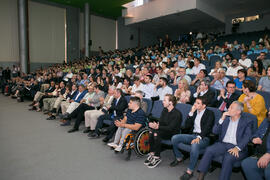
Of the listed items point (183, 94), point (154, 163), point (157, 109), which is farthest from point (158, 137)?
point (183, 94)

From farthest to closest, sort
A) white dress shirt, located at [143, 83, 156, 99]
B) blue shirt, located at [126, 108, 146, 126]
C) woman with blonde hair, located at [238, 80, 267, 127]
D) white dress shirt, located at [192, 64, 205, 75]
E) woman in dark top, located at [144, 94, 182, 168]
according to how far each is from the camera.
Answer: white dress shirt, located at [192, 64, 205, 75], white dress shirt, located at [143, 83, 156, 99], blue shirt, located at [126, 108, 146, 126], woman in dark top, located at [144, 94, 182, 168], woman with blonde hair, located at [238, 80, 267, 127]

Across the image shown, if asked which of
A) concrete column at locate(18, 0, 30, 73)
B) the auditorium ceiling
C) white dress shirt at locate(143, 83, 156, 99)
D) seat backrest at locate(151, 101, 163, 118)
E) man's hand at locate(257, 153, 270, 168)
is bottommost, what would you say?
man's hand at locate(257, 153, 270, 168)

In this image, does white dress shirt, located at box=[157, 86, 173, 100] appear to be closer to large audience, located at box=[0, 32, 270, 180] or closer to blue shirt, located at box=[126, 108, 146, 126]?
large audience, located at box=[0, 32, 270, 180]

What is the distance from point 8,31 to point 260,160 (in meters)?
13.8

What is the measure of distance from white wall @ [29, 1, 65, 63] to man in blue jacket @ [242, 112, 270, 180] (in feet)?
44.1

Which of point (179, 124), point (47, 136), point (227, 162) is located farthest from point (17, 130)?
point (227, 162)

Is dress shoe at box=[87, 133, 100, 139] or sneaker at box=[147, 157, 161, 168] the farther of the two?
dress shoe at box=[87, 133, 100, 139]

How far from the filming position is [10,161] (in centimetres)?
285

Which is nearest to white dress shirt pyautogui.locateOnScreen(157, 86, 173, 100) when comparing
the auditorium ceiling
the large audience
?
the large audience

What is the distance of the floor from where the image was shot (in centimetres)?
250

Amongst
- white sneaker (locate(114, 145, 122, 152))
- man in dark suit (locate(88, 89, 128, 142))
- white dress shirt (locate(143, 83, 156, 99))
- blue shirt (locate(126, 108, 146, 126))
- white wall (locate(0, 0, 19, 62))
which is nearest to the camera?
white sneaker (locate(114, 145, 122, 152))

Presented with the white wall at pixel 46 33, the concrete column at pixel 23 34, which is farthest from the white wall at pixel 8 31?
the white wall at pixel 46 33

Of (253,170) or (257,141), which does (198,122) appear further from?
(253,170)

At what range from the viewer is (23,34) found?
1189 centimetres
